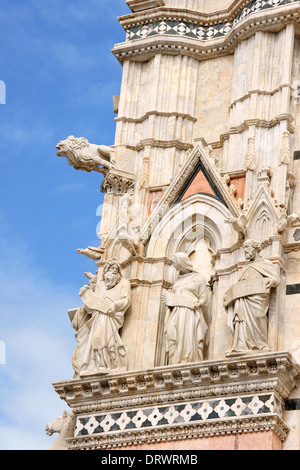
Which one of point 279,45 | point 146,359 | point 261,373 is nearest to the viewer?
point 261,373

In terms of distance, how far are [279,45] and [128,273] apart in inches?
152

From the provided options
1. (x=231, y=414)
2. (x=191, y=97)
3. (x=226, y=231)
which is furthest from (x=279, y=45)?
(x=231, y=414)

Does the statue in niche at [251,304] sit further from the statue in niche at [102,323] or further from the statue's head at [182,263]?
the statue in niche at [102,323]

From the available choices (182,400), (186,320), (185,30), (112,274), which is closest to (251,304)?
(186,320)

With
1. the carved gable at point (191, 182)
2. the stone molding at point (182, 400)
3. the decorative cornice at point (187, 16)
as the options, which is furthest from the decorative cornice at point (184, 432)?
the decorative cornice at point (187, 16)

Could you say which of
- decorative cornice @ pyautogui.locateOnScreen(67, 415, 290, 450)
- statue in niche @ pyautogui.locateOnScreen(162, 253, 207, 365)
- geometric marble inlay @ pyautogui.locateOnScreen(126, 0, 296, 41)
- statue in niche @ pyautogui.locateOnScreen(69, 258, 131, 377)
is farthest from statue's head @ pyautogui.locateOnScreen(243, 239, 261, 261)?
geometric marble inlay @ pyautogui.locateOnScreen(126, 0, 296, 41)

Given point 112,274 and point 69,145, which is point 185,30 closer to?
point 69,145

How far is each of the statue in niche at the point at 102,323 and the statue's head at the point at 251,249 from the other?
1.77 meters

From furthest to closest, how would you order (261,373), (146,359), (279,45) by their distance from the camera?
(279,45) → (146,359) → (261,373)

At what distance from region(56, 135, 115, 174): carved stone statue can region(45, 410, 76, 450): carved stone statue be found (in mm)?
3576

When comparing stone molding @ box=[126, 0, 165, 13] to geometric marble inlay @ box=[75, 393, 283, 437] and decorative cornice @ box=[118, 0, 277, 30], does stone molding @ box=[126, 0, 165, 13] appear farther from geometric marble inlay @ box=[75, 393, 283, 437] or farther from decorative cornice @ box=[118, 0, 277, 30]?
geometric marble inlay @ box=[75, 393, 283, 437]

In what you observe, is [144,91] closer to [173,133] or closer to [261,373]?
[173,133]

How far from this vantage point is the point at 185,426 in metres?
15.5

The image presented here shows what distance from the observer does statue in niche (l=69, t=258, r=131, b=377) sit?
16484 mm
